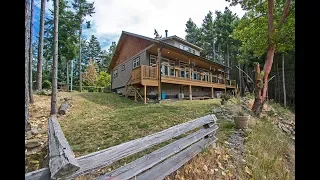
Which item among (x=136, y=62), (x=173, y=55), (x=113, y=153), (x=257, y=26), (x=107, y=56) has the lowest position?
(x=113, y=153)

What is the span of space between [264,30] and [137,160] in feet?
25.2

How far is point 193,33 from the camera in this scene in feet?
105

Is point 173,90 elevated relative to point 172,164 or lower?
elevated

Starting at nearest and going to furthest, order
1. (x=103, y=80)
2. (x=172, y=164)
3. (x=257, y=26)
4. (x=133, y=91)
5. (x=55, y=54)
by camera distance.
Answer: (x=172, y=164)
(x=55, y=54)
(x=257, y=26)
(x=133, y=91)
(x=103, y=80)

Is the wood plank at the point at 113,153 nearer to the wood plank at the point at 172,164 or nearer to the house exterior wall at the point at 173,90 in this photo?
the wood plank at the point at 172,164

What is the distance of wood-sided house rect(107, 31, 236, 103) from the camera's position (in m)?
11.3

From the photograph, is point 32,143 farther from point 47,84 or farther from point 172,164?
point 47,84

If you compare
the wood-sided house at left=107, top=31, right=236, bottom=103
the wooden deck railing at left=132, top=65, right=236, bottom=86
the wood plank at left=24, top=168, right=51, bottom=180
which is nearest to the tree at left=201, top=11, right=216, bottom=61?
the wood-sided house at left=107, top=31, right=236, bottom=103

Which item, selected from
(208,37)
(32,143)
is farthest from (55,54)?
(208,37)

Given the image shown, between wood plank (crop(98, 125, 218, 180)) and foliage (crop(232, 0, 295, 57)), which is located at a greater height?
foliage (crop(232, 0, 295, 57))

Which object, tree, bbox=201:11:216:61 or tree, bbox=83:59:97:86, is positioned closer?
tree, bbox=83:59:97:86

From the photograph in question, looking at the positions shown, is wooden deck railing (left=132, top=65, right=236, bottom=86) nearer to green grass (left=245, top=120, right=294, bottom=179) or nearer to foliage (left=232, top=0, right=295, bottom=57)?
foliage (left=232, top=0, right=295, bottom=57)
